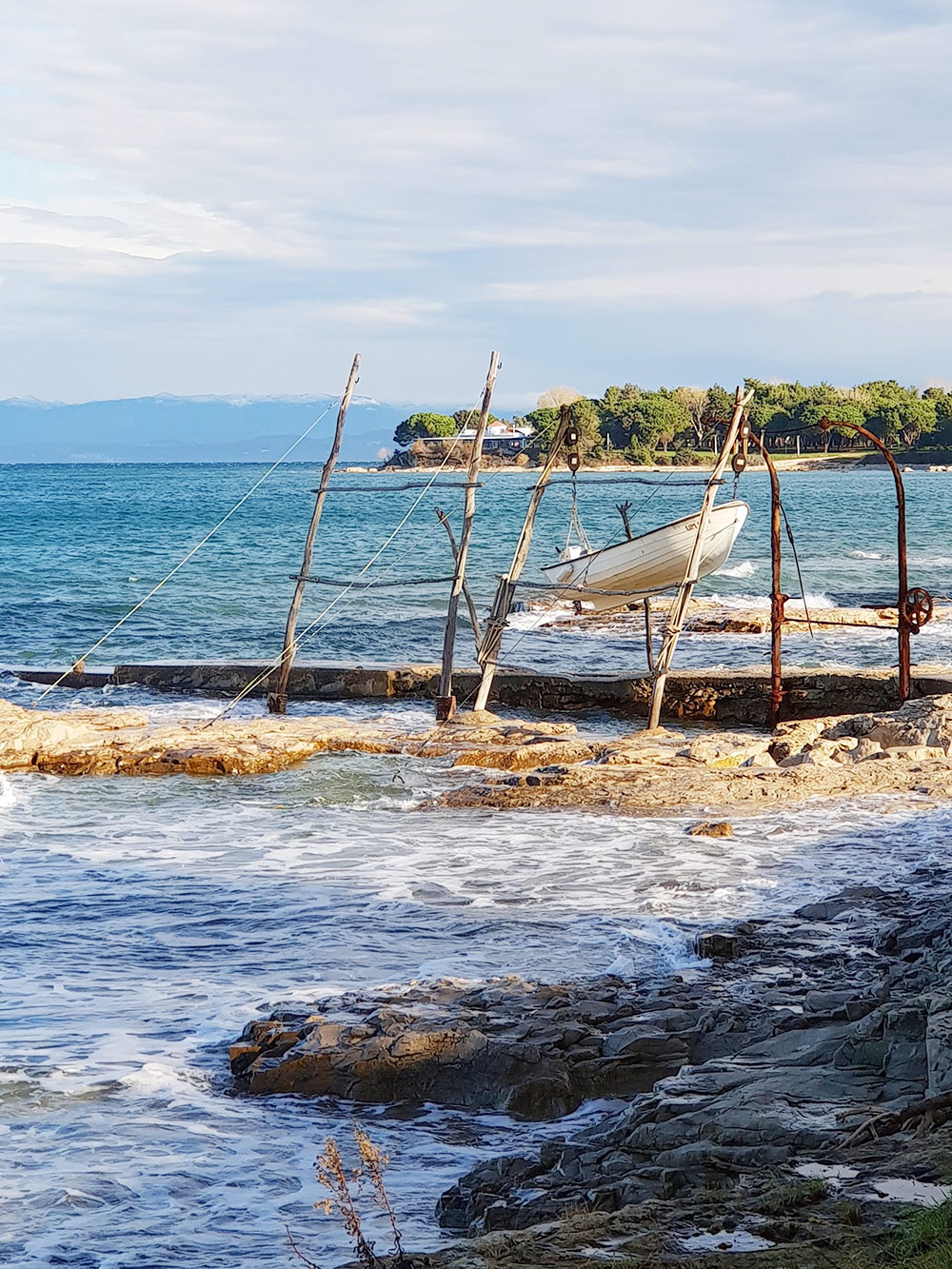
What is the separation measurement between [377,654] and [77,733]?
29.8 ft

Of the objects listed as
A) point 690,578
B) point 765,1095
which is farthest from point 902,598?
point 765,1095

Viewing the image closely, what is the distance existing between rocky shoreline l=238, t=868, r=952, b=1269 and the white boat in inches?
290

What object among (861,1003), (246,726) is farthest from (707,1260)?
(246,726)

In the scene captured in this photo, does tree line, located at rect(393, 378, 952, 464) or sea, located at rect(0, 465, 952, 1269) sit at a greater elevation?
tree line, located at rect(393, 378, 952, 464)

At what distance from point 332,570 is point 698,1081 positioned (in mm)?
38496

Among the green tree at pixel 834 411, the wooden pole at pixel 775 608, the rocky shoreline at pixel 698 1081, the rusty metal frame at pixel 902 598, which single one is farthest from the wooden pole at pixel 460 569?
the green tree at pixel 834 411

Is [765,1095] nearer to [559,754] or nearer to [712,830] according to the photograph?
[712,830]

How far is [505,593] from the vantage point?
50.7 ft

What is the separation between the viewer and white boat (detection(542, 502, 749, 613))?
15.5 m

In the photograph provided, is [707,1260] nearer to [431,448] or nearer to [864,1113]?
[864,1113]

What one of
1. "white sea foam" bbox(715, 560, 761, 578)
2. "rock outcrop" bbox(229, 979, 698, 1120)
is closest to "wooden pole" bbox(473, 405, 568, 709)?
"rock outcrop" bbox(229, 979, 698, 1120)

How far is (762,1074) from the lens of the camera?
5.77 meters

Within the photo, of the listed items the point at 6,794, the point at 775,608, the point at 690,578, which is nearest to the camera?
the point at 6,794

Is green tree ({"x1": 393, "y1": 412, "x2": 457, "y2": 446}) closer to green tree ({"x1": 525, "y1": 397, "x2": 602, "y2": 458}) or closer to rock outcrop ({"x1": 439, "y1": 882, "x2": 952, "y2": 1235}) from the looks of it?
green tree ({"x1": 525, "y1": 397, "x2": 602, "y2": 458})
